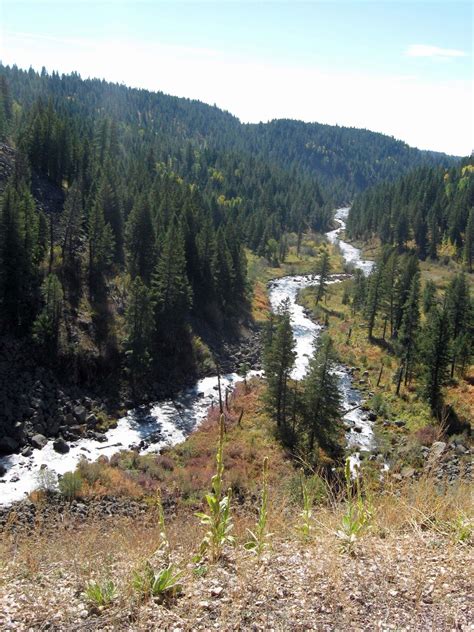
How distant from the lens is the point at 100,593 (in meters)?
6.18

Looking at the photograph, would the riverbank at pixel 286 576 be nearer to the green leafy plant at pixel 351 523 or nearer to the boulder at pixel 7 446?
the green leafy plant at pixel 351 523

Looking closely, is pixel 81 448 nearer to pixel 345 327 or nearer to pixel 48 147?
pixel 345 327

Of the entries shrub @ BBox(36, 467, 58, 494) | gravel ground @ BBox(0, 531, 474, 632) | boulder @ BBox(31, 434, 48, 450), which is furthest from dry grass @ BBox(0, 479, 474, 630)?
boulder @ BBox(31, 434, 48, 450)

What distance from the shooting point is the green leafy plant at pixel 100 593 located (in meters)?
6.16

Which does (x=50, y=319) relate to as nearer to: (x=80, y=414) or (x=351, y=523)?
(x=80, y=414)

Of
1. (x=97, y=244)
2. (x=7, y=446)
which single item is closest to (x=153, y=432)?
(x=7, y=446)

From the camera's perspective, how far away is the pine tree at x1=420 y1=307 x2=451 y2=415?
44781 mm

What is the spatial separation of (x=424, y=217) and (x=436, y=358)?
101 metres

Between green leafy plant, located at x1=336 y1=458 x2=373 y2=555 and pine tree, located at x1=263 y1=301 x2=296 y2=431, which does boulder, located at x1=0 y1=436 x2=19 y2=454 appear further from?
green leafy plant, located at x1=336 y1=458 x2=373 y2=555

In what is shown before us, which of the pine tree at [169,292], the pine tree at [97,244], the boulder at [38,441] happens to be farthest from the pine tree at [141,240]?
the boulder at [38,441]

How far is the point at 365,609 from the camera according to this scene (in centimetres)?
579

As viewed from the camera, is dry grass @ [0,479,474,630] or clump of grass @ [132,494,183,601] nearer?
dry grass @ [0,479,474,630]

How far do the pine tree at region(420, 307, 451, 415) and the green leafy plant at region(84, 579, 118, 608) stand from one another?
143ft

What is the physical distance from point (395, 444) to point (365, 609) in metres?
36.9
